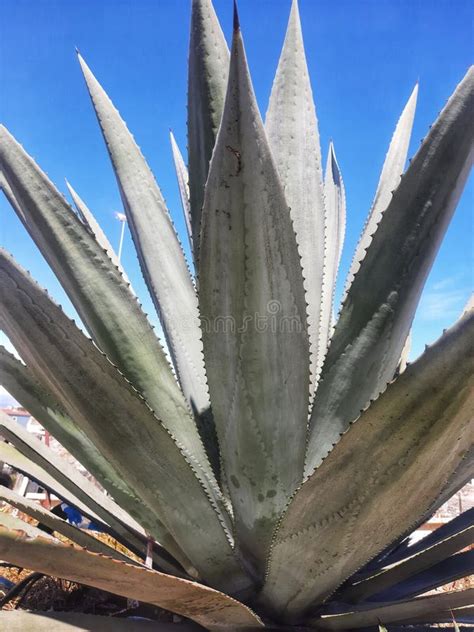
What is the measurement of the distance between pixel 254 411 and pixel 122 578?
318mm

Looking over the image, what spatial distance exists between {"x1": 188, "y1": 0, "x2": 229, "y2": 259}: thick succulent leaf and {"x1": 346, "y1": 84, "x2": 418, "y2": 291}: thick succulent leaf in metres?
0.44

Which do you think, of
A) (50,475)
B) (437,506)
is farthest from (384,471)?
(50,475)

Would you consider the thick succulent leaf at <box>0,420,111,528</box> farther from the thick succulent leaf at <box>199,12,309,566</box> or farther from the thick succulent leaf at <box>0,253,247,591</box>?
the thick succulent leaf at <box>199,12,309,566</box>

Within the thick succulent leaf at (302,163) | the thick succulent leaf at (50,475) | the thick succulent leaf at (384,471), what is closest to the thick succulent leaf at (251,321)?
the thick succulent leaf at (384,471)

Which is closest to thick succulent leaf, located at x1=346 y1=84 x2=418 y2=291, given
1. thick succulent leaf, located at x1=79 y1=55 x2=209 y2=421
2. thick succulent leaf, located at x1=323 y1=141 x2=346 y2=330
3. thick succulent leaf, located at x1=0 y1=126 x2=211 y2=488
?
thick succulent leaf, located at x1=323 y1=141 x2=346 y2=330

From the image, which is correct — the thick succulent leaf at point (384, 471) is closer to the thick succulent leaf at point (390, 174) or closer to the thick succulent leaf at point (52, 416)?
the thick succulent leaf at point (52, 416)

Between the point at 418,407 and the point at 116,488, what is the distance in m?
0.62

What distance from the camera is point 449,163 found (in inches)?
39.0

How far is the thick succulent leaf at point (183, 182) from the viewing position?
1.38 metres

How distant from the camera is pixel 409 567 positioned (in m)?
1.00

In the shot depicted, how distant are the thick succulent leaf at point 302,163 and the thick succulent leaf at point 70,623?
23.0 inches

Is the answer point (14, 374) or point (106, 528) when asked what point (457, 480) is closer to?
point (106, 528)

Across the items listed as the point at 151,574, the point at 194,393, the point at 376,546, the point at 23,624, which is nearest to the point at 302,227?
the point at 194,393

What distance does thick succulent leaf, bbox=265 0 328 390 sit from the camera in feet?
4.09
